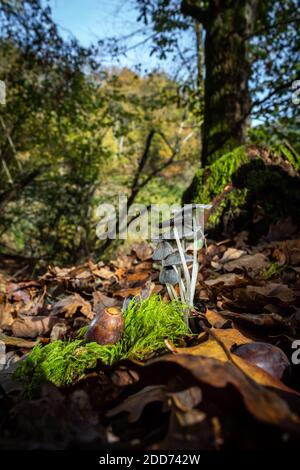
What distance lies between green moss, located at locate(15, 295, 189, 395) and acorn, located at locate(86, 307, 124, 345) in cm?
3

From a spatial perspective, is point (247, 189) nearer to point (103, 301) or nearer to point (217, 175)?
point (217, 175)

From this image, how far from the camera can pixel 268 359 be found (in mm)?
1096

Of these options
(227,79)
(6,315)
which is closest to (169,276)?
(6,315)

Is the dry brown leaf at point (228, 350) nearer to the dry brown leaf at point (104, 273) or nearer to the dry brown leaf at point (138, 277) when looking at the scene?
the dry brown leaf at point (138, 277)

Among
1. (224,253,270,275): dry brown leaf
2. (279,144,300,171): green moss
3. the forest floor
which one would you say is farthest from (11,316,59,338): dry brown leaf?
(279,144,300,171): green moss

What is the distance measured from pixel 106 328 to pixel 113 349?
9 centimetres

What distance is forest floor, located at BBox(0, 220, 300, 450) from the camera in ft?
2.46

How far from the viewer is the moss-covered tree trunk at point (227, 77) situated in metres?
4.72

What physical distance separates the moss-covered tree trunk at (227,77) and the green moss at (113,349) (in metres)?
3.61

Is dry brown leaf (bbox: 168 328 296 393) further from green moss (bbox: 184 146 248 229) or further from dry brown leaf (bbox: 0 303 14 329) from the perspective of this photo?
green moss (bbox: 184 146 248 229)

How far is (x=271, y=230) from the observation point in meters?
2.98

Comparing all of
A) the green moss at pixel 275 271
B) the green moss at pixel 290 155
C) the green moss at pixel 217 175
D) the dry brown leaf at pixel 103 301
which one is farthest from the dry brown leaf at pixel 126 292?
the green moss at pixel 290 155

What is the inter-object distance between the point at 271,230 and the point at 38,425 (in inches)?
102

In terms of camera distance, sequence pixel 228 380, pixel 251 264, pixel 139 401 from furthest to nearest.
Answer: pixel 251 264, pixel 139 401, pixel 228 380
